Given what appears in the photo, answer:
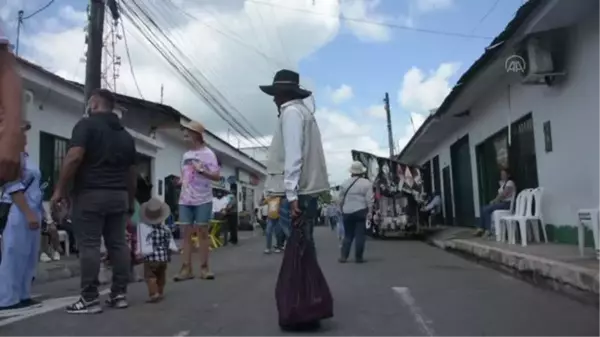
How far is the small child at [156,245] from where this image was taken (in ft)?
19.4

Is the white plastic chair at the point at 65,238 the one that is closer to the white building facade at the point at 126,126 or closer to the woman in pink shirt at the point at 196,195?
the white building facade at the point at 126,126

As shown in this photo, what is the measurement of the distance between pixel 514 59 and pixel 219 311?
686 cm

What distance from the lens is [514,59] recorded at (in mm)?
10203

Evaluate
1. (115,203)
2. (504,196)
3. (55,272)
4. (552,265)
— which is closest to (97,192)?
(115,203)

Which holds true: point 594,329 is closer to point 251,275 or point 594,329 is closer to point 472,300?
point 472,300

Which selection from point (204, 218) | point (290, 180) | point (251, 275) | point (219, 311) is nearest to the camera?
point (290, 180)

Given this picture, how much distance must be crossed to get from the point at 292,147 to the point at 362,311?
170cm

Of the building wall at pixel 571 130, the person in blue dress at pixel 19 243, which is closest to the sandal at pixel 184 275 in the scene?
the person in blue dress at pixel 19 243

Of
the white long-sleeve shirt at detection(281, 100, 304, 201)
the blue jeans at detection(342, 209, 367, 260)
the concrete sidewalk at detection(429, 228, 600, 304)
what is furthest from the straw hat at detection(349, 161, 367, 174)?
the white long-sleeve shirt at detection(281, 100, 304, 201)

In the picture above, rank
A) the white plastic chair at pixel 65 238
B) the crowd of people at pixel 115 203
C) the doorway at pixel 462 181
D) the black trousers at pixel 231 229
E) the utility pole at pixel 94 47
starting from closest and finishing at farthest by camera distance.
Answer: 1. the crowd of people at pixel 115 203
2. the utility pole at pixel 94 47
3. the white plastic chair at pixel 65 238
4. the black trousers at pixel 231 229
5. the doorway at pixel 462 181

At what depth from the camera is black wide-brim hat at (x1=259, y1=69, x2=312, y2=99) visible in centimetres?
501

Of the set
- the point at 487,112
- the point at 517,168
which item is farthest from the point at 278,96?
the point at 487,112

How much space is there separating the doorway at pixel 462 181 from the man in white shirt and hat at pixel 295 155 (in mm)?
14463

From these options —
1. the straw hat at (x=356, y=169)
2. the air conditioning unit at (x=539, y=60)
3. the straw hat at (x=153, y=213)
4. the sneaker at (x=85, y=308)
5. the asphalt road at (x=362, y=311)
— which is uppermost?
the air conditioning unit at (x=539, y=60)
